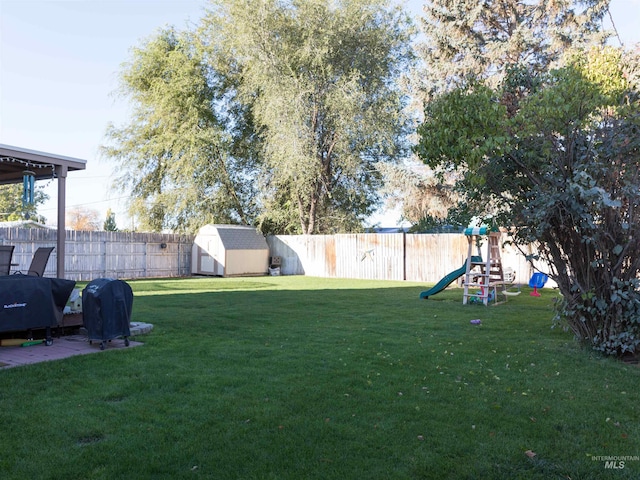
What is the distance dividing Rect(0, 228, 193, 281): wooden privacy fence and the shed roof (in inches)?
66.5

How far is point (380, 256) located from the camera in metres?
19.5

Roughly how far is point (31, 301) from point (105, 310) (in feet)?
3.03

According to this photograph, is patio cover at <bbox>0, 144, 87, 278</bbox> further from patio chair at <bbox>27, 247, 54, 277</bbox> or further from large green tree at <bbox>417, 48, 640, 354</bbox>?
large green tree at <bbox>417, 48, 640, 354</bbox>

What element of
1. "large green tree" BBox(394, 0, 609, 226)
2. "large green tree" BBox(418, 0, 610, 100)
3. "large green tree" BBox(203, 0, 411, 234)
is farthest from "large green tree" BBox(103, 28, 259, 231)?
"large green tree" BBox(418, 0, 610, 100)

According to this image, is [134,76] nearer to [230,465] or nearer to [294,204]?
[294,204]

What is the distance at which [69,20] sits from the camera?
1762 cm

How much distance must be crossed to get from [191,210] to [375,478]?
73.7 ft

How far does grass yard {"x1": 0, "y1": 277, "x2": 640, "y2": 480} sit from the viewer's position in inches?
110

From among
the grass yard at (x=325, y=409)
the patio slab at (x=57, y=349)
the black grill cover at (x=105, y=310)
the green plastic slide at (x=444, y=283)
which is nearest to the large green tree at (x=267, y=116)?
the green plastic slide at (x=444, y=283)

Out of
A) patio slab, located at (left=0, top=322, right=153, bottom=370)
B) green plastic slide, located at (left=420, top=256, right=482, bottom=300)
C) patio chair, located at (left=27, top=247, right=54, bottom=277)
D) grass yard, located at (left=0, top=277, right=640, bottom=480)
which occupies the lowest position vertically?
grass yard, located at (left=0, top=277, right=640, bottom=480)

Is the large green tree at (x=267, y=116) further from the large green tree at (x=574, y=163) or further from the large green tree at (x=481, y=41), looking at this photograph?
the large green tree at (x=574, y=163)

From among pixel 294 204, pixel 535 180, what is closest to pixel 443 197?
pixel 294 204

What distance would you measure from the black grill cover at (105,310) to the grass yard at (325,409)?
1.13 feet

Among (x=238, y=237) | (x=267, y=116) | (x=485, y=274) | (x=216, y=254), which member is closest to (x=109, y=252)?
(x=216, y=254)
